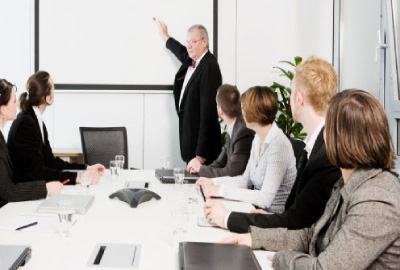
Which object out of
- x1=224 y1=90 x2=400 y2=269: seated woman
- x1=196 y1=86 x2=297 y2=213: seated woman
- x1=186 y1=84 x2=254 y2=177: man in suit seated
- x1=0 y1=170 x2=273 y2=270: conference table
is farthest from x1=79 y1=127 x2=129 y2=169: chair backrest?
x1=224 y1=90 x2=400 y2=269: seated woman

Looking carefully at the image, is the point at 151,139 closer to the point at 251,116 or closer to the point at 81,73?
the point at 81,73

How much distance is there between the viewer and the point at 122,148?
410cm

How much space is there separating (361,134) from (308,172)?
0.49 m

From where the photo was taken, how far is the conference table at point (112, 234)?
147 centimetres

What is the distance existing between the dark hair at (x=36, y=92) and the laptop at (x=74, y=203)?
103 centimetres

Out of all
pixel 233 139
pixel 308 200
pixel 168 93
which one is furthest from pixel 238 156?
pixel 168 93

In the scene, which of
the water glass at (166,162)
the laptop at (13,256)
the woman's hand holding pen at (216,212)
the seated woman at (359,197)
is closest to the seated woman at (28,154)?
the water glass at (166,162)

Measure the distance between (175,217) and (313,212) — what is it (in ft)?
1.70

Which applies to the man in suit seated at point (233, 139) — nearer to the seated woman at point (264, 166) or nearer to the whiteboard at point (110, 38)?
the seated woman at point (264, 166)

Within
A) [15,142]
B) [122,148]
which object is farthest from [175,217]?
[122,148]

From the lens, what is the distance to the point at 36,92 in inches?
124

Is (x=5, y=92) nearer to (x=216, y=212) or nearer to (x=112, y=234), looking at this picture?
(x=112, y=234)

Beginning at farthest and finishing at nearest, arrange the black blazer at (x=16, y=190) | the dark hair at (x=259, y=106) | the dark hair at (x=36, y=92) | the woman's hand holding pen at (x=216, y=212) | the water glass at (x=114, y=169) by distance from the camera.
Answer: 1. the dark hair at (x=36, y=92)
2. the water glass at (x=114, y=169)
3. the dark hair at (x=259, y=106)
4. the black blazer at (x=16, y=190)
5. the woman's hand holding pen at (x=216, y=212)

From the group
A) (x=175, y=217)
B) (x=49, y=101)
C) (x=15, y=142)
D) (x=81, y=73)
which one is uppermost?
(x=81, y=73)
